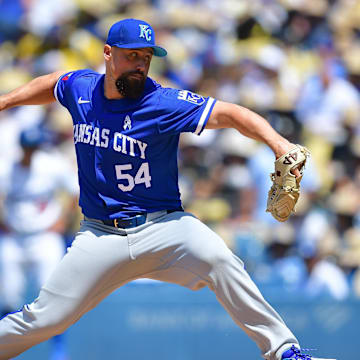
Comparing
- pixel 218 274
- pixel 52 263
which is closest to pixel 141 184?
pixel 218 274

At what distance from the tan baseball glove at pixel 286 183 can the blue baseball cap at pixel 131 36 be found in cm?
97

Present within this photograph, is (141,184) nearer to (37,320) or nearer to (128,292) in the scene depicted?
(37,320)

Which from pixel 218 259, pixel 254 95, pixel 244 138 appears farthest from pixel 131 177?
pixel 254 95

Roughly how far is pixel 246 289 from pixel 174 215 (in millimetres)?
584

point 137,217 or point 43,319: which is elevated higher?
point 137,217

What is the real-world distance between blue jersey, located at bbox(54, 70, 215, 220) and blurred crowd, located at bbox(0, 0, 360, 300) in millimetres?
2799

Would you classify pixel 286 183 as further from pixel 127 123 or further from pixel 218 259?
pixel 127 123

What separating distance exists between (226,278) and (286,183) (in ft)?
2.02

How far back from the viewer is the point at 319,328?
21.6 ft

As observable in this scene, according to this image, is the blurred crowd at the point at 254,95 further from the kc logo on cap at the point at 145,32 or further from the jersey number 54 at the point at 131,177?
the kc logo on cap at the point at 145,32

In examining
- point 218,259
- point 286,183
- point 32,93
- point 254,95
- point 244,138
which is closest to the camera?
point 286,183

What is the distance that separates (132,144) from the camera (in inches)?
157

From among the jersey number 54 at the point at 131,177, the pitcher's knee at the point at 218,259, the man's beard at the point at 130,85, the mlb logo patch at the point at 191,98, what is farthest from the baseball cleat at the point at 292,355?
the man's beard at the point at 130,85

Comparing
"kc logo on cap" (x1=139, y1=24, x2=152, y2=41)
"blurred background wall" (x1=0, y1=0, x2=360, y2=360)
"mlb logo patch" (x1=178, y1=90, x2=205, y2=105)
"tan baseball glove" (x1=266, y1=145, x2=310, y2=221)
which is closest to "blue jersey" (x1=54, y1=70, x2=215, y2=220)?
"mlb logo patch" (x1=178, y1=90, x2=205, y2=105)
